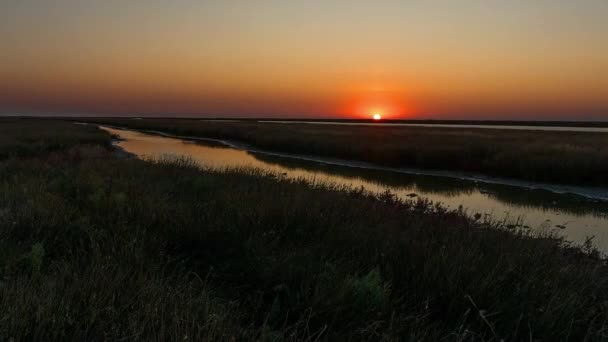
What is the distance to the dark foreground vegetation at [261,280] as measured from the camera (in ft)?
6.96

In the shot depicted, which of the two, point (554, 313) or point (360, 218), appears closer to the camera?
point (554, 313)

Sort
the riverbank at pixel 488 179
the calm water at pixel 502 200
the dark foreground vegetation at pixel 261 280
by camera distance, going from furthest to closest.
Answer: the riverbank at pixel 488 179
the calm water at pixel 502 200
the dark foreground vegetation at pixel 261 280

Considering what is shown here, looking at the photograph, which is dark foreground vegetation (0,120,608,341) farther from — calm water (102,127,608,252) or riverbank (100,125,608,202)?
riverbank (100,125,608,202)

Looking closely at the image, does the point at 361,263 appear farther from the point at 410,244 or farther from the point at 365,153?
the point at 365,153

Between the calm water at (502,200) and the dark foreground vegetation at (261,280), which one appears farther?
the calm water at (502,200)

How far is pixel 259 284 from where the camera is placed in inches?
118

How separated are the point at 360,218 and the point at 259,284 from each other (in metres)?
2.88

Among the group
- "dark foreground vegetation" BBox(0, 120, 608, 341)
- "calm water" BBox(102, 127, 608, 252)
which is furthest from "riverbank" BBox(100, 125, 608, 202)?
"dark foreground vegetation" BBox(0, 120, 608, 341)

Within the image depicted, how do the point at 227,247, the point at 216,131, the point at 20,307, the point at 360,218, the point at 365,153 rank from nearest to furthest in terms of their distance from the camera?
the point at 20,307 → the point at 227,247 → the point at 360,218 → the point at 365,153 → the point at 216,131

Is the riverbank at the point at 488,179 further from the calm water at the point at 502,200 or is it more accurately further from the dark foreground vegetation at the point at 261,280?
the dark foreground vegetation at the point at 261,280

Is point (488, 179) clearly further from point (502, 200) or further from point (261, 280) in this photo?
point (261, 280)

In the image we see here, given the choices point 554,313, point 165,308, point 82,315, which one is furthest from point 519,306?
point 82,315

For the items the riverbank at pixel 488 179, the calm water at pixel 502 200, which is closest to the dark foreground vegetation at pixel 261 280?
the calm water at pixel 502 200

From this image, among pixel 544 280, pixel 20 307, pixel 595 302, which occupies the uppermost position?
pixel 20 307
